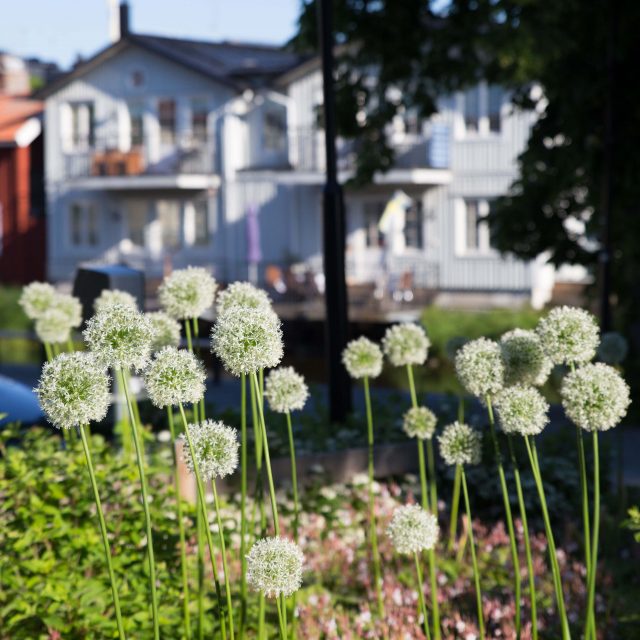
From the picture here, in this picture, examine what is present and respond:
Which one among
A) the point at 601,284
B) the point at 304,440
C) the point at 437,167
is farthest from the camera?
the point at 437,167

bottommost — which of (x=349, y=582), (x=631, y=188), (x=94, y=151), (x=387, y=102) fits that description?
(x=349, y=582)

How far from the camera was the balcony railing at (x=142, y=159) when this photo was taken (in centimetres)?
4319

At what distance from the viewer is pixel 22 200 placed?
156 feet

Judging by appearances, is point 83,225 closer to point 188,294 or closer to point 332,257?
Answer: point 332,257

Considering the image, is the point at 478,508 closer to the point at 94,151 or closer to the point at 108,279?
the point at 108,279

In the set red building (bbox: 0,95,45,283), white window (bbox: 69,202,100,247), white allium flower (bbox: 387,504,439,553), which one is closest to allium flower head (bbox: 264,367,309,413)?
white allium flower (bbox: 387,504,439,553)

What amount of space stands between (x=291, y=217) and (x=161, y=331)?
3628 cm

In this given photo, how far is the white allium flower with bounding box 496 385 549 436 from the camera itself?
390 cm

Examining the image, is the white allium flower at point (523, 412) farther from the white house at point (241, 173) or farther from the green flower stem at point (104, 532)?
the white house at point (241, 173)

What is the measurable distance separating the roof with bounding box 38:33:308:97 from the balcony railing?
8.18 ft

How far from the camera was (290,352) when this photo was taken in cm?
2864

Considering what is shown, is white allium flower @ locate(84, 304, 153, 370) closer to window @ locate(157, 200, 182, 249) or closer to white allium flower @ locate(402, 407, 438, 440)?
white allium flower @ locate(402, 407, 438, 440)

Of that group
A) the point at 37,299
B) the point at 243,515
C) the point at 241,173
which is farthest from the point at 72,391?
the point at 241,173

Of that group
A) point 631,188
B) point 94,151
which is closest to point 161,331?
point 631,188
